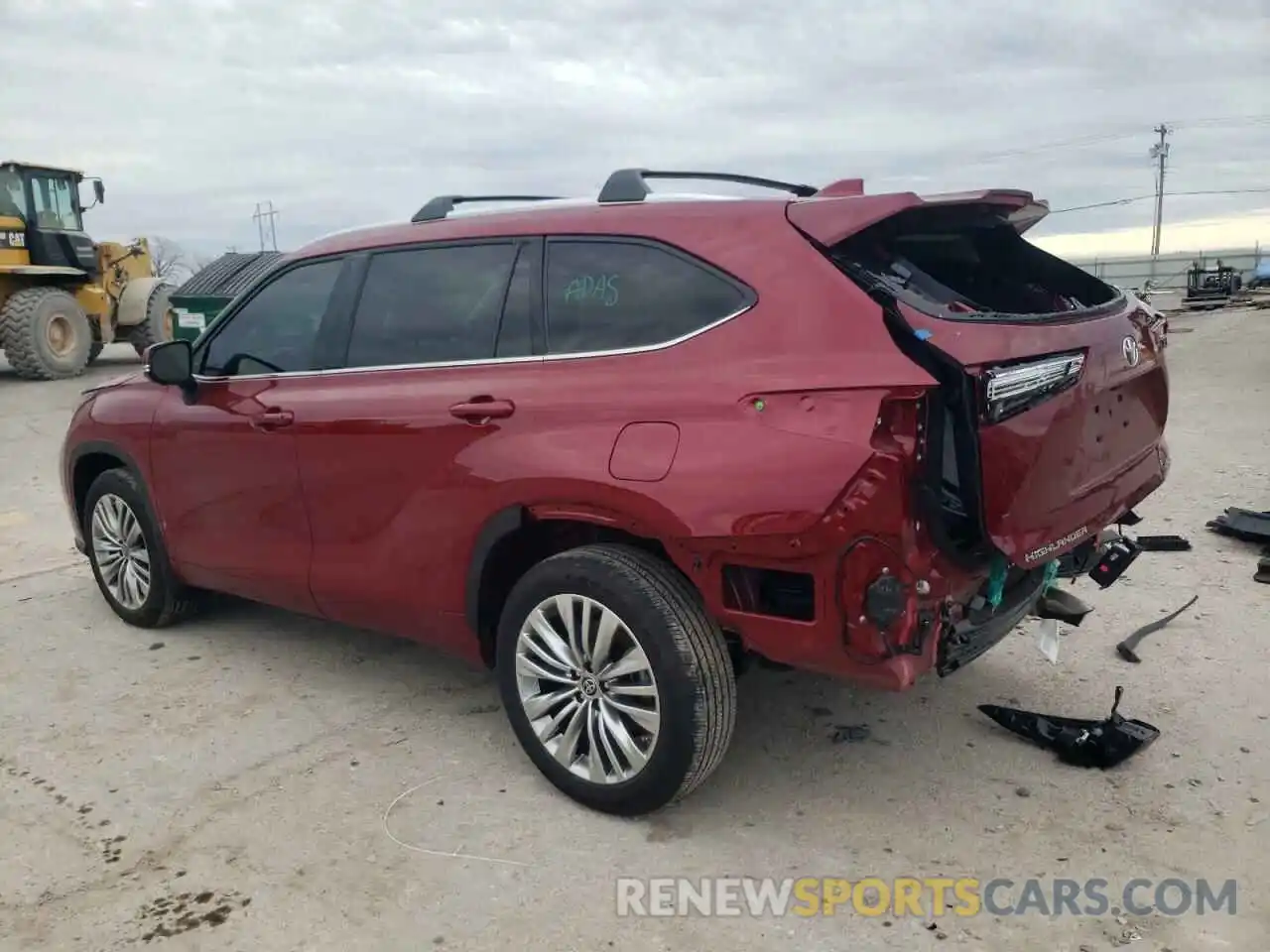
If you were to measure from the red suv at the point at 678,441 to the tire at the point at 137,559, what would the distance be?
2.79 ft

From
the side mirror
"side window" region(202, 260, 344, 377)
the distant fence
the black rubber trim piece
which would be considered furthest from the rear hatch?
the distant fence

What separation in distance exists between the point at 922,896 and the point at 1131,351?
1.77 metres

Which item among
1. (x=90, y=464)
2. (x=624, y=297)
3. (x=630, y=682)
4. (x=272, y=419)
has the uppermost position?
(x=624, y=297)

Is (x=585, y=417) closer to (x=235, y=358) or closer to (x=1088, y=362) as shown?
(x=1088, y=362)

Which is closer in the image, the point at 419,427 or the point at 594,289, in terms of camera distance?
the point at 594,289

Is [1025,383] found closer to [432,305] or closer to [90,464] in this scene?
[432,305]

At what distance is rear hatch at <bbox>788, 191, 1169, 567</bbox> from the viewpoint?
2646mm

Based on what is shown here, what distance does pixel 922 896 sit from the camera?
273 cm

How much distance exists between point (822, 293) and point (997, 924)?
1.69m

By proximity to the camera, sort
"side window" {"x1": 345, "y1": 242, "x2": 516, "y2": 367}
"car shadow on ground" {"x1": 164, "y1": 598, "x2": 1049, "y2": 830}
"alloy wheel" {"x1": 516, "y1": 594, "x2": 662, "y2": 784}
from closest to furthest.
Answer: "alloy wheel" {"x1": 516, "y1": 594, "x2": 662, "y2": 784} < "car shadow on ground" {"x1": 164, "y1": 598, "x2": 1049, "y2": 830} < "side window" {"x1": 345, "y1": 242, "x2": 516, "y2": 367}

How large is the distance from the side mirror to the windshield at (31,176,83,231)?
47.6 ft

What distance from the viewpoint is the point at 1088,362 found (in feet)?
9.73

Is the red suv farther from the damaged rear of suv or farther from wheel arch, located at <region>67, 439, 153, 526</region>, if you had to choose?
wheel arch, located at <region>67, 439, 153, 526</region>

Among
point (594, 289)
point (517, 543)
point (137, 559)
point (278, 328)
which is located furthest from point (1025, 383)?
point (137, 559)
